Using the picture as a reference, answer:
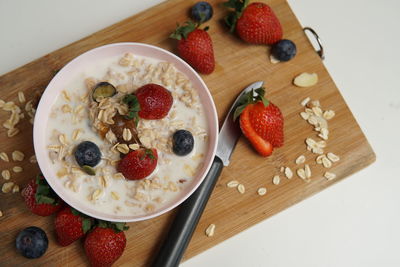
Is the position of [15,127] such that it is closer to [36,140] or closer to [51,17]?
[36,140]

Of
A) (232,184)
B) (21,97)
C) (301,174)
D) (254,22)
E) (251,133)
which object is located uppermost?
(21,97)

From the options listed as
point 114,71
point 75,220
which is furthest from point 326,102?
point 75,220

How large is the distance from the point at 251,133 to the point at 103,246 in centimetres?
64

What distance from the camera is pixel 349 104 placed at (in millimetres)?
1924

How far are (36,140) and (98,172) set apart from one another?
0.23m

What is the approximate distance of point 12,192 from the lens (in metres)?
1.60

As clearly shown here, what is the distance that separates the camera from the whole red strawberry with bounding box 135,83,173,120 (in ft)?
4.52

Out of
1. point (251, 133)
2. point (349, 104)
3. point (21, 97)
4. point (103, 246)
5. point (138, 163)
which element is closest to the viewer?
point (138, 163)

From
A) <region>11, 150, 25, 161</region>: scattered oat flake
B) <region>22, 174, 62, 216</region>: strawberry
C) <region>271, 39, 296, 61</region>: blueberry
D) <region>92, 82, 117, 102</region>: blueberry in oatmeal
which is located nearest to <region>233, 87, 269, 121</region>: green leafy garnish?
<region>271, 39, 296, 61</region>: blueberry

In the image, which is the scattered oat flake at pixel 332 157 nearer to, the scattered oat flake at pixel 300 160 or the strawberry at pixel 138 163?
the scattered oat flake at pixel 300 160

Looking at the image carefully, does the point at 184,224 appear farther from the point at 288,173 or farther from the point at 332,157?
the point at 332,157

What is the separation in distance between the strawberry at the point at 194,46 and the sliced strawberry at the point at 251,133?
241 mm

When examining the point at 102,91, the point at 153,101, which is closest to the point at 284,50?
the point at 153,101

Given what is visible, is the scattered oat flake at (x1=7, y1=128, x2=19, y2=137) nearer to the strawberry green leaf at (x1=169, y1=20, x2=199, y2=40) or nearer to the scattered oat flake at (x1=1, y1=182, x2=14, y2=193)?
the scattered oat flake at (x1=1, y1=182, x2=14, y2=193)
